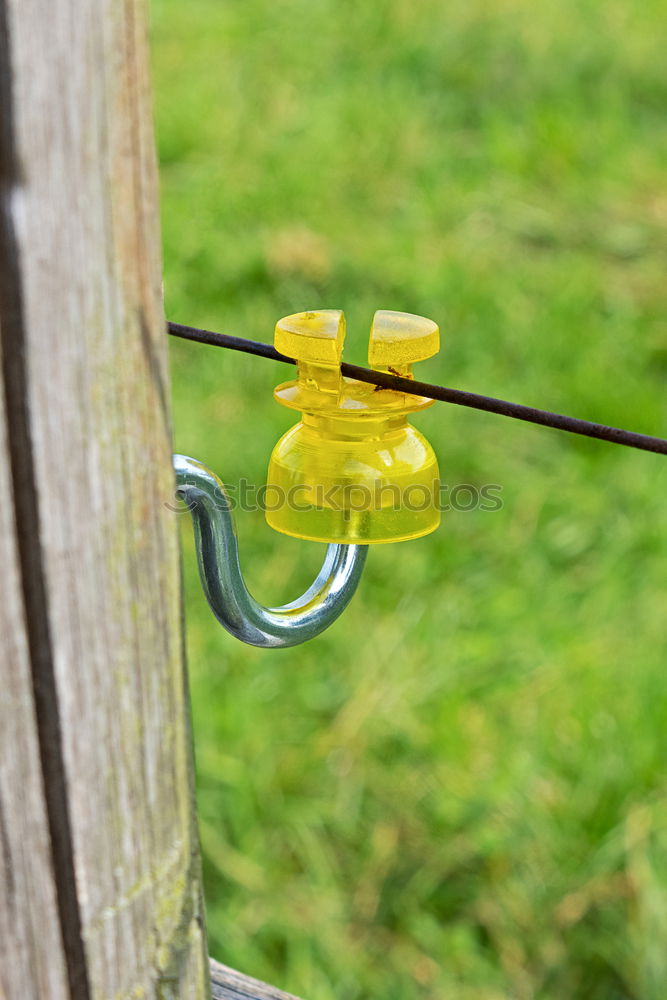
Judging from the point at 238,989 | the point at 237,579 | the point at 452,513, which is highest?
the point at 237,579

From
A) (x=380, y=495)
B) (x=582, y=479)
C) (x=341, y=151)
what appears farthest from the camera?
(x=341, y=151)

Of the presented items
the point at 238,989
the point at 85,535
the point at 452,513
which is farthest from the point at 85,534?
the point at 452,513

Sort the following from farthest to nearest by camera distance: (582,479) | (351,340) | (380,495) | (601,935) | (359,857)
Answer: (351,340)
(582,479)
(359,857)
(601,935)
(380,495)

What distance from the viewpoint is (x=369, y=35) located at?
4062 mm

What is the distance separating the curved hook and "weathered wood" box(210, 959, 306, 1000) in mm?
214

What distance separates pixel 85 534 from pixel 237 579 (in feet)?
0.68

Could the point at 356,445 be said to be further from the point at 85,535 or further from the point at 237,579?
the point at 85,535

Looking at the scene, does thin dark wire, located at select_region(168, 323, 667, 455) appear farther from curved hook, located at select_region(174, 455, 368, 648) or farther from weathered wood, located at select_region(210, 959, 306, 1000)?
weathered wood, located at select_region(210, 959, 306, 1000)

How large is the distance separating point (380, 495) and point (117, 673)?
0.22m

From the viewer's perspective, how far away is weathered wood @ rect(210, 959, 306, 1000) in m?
0.68

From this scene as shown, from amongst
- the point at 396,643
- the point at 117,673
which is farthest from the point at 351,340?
the point at 117,673

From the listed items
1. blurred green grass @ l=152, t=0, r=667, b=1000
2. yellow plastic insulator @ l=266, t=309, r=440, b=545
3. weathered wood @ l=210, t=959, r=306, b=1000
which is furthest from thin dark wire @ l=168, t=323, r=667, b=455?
blurred green grass @ l=152, t=0, r=667, b=1000

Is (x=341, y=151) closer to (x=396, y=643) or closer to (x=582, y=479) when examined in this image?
(x=582, y=479)

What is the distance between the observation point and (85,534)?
1.34ft
